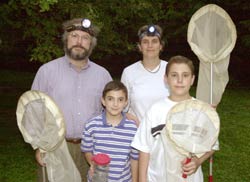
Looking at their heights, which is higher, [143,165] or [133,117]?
[133,117]

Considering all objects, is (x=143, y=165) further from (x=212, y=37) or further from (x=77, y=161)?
(x=212, y=37)

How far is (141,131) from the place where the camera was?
10.7 feet

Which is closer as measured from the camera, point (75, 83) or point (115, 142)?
point (115, 142)

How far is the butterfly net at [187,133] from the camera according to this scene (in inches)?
117

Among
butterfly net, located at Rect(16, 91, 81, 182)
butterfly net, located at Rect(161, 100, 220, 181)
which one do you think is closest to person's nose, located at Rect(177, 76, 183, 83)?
butterfly net, located at Rect(161, 100, 220, 181)

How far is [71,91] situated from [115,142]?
61cm

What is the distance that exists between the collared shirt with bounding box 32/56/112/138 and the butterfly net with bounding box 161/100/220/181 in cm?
95

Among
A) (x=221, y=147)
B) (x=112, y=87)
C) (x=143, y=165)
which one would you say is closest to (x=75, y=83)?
(x=112, y=87)

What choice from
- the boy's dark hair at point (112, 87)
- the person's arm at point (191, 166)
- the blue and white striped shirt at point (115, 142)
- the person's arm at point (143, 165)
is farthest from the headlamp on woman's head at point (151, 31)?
the person's arm at point (191, 166)

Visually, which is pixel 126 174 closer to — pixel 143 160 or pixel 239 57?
pixel 143 160

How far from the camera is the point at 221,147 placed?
8.26 meters

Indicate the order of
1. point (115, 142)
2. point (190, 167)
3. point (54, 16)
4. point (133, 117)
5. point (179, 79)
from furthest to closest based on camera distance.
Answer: point (54, 16) → point (133, 117) → point (115, 142) → point (179, 79) → point (190, 167)

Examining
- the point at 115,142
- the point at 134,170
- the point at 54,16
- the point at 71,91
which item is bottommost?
the point at 134,170

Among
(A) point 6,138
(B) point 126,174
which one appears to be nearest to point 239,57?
(A) point 6,138
